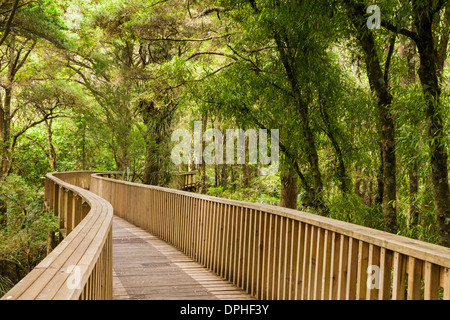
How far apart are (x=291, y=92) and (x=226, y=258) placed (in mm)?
3027

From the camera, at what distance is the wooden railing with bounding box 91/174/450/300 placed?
2.03m

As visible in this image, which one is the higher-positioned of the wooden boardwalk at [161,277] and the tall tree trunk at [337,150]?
the tall tree trunk at [337,150]

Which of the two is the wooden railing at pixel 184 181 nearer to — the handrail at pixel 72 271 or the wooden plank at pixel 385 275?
the handrail at pixel 72 271

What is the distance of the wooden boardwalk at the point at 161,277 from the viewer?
4.24 metres

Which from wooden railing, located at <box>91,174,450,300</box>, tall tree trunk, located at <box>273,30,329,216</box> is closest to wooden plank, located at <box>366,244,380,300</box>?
wooden railing, located at <box>91,174,450,300</box>

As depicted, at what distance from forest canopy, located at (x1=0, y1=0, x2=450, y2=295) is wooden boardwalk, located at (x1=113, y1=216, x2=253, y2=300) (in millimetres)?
2068

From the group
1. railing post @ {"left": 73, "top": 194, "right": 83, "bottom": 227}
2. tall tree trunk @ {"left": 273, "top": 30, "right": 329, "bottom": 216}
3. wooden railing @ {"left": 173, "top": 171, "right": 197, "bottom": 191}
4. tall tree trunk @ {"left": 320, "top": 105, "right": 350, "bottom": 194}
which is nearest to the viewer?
tall tree trunk @ {"left": 273, "top": 30, "right": 329, "bottom": 216}

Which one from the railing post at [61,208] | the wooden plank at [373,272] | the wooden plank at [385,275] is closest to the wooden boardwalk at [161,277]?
the wooden plank at [373,272]

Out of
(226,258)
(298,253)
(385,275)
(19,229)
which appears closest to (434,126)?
(298,253)

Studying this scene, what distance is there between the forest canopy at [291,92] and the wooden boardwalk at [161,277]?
81.4 inches

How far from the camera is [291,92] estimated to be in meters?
6.70

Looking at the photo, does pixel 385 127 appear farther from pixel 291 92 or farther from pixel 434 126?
pixel 291 92

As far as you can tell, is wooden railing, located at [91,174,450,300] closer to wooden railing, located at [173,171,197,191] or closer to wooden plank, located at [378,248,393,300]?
wooden plank, located at [378,248,393,300]
